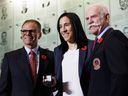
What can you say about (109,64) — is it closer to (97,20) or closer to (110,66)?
(110,66)

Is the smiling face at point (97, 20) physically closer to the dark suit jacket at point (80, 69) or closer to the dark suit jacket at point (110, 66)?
the dark suit jacket at point (110, 66)

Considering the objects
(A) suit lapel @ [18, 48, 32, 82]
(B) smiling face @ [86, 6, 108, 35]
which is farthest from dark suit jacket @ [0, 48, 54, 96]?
(B) smiling face @ [86, 6, 108, 35]

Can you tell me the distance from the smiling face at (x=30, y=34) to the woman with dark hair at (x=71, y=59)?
0.19 m

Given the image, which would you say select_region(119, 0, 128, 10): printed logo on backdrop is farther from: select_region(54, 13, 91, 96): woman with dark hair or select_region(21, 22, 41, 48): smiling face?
select_region(21, 22, 41, 48): smiling face

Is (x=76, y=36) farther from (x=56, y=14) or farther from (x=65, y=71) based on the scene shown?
(x=56, y=14)

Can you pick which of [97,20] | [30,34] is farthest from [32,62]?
[97,20]

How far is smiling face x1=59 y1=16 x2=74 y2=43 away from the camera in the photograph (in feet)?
6.86

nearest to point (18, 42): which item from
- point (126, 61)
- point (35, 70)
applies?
point (35, 70)

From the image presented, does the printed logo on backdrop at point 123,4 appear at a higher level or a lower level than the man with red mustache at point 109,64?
higher

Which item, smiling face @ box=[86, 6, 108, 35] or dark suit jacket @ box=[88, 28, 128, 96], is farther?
smiling face @ box=[86, 6, 108, 35]

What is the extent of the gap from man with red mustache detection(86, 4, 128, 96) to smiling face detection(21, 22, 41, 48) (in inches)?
24.7

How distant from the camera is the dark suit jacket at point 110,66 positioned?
1501 mm

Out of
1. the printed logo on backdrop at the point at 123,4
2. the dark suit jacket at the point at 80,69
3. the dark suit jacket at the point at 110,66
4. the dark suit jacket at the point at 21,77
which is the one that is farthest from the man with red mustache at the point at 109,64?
the dark suit jacket at the point at 21,77

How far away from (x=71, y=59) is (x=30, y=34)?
36cm
